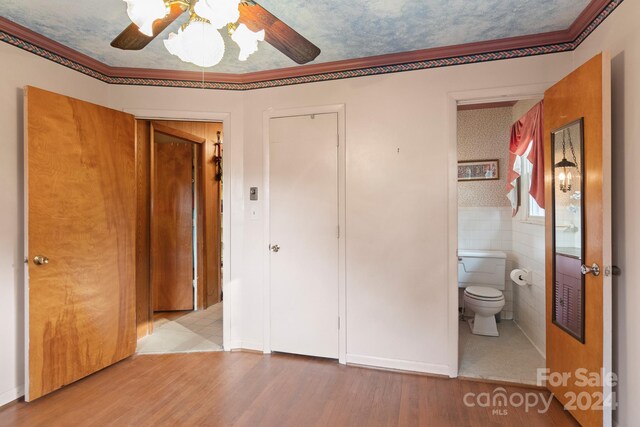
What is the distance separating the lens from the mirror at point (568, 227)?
1.96m

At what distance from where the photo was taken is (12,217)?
2.27m

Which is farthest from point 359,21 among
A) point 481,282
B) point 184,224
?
point 184,224

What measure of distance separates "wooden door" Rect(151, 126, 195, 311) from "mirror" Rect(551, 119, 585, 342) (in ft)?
12.3

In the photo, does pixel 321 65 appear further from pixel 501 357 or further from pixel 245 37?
pixel 501 357

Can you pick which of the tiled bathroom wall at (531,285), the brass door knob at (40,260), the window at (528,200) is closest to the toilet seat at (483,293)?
the tiled bathroom wall at (531,285)

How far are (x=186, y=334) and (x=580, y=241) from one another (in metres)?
3.37

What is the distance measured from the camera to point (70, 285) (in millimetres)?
2445

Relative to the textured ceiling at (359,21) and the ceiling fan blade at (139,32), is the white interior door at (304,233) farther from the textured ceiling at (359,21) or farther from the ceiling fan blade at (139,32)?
the ceiling fan blade at (139,32)

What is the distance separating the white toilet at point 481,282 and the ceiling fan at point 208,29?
2.76 meters

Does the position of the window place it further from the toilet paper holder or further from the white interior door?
the white interior door

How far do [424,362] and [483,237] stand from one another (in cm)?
187

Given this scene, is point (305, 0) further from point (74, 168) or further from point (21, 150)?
point (21, 150)

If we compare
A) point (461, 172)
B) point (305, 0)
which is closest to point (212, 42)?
point (305, 0)

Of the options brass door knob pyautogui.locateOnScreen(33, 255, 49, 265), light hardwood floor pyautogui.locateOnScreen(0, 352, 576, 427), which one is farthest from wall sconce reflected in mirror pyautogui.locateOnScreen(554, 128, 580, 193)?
brass door knob pyautogui.locateOnScreen(33, 255, 49, 265)
